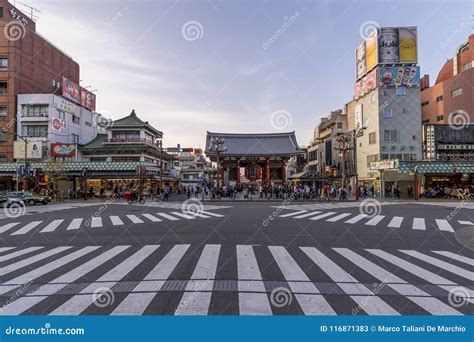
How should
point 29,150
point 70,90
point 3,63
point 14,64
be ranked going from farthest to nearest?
point 70,90 → point 3,63 → point 14,64 → point 29,150

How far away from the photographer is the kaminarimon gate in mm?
42906

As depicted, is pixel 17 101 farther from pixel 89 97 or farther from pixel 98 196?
pixel 98 196

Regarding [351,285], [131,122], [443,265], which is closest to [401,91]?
[131,122]

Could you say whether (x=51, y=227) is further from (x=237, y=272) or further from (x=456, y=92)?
(x=456, y=92)

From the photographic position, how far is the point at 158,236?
442 inches

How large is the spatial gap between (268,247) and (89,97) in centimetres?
5534

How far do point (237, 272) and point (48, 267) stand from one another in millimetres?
4466

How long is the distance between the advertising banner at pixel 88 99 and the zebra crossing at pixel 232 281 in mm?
50202

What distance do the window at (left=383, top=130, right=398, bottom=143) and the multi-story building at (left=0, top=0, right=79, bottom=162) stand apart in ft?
165

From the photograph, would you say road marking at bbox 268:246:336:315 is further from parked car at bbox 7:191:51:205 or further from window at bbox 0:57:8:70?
window at bbox 0:57:8:70

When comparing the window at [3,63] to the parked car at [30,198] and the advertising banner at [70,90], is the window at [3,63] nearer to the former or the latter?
the advertising banner at [70,90]

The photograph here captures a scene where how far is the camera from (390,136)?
139ft

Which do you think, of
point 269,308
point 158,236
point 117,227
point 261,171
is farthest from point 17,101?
point 269,308


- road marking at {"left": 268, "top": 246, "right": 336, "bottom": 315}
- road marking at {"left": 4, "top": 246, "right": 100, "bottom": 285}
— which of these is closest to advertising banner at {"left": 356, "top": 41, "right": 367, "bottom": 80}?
road marking at {"left": 268, "top": 246, "right": 336, "bottom": 315}
